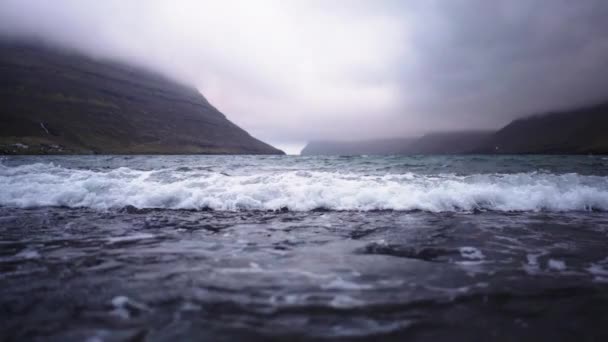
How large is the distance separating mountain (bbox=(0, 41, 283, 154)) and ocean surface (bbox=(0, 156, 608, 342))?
350 ft

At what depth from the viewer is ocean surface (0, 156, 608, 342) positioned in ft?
→ 9.49

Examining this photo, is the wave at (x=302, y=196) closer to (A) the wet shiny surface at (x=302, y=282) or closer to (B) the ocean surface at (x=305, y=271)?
(B) the ocean surface at (x=305, y=271)

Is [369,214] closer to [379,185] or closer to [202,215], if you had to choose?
[379,185]

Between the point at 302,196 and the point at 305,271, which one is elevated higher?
the point at 302,196

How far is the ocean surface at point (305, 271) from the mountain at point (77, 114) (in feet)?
350

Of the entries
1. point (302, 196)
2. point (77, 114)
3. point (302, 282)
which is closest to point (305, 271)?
point (302, 282)

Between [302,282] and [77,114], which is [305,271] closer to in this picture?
[302,282]

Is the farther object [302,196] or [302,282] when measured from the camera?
[302,196]

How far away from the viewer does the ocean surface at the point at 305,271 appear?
114 inches

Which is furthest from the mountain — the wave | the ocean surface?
the ocean surface

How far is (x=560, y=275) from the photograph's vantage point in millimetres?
4176

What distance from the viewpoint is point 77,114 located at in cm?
13925

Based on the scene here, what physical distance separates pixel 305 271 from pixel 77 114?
175963 millimetres

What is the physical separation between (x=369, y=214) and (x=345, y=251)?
3.72 meters
